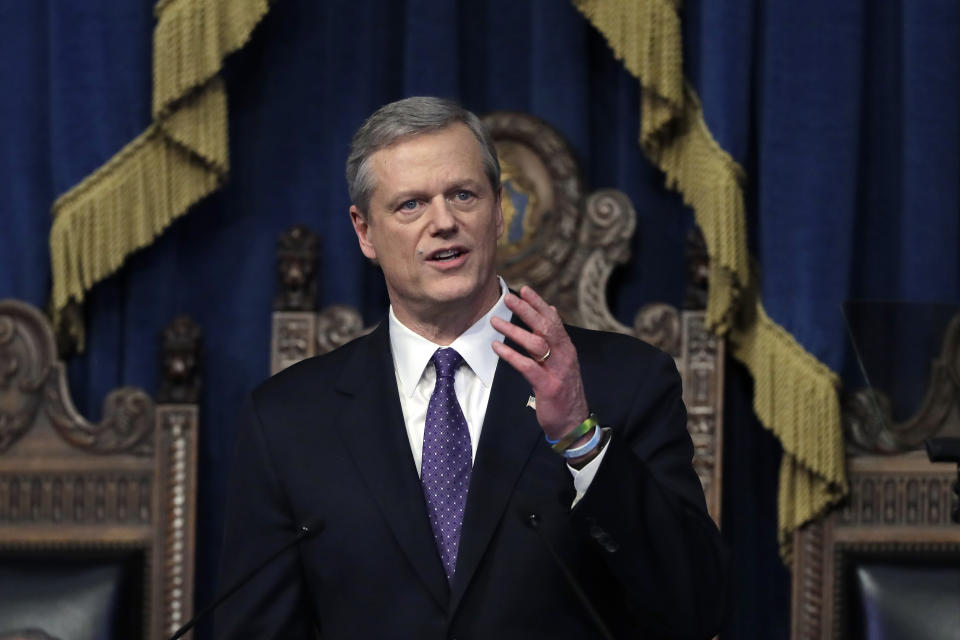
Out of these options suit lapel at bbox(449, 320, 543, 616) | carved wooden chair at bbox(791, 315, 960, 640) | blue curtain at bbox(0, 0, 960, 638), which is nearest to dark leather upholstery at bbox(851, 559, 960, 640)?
carved wooden chair at bbox(791, 315, 960, 640)

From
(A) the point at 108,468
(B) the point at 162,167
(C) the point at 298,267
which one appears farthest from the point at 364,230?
(A) the point at 108,468

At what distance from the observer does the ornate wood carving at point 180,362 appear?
288 centimetres

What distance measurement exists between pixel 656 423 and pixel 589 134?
126 centimetres

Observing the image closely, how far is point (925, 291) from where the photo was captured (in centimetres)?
283

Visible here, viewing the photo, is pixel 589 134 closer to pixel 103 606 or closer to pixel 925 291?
pixel 925 291

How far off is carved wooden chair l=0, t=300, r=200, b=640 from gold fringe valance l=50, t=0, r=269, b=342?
0.16 m

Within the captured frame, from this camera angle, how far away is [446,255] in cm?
188

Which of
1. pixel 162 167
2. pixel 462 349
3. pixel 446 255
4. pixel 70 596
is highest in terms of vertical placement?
pixel 162 167

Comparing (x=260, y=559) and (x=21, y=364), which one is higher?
(x=21, y=364)

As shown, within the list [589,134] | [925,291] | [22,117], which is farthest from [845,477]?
[22,117]

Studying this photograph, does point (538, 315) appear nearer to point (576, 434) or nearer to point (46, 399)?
point (576, 434)

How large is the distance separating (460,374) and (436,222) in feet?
0.74

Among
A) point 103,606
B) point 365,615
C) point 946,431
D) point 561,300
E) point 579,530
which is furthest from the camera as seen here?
point 561,300

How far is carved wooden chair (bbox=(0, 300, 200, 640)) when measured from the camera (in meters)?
2.85
